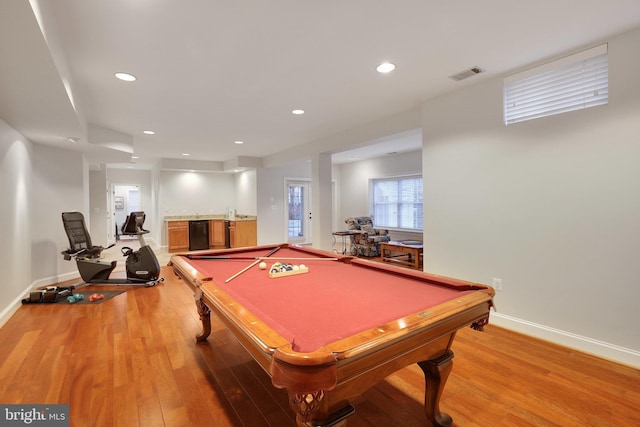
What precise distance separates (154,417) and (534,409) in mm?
2193

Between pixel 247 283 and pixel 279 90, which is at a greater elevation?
pixel 279 90

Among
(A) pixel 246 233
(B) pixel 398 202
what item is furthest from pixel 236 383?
(B) pixel 398 202

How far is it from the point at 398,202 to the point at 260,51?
6.03 meters

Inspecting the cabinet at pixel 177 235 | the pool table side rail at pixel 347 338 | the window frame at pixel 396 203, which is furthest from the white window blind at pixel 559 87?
the cabinet at pixel 177 235

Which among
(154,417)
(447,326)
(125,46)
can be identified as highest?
(125,46)

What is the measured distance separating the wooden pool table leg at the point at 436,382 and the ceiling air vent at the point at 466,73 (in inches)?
95.7

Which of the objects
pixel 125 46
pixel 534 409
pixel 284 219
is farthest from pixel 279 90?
pixel 284 219

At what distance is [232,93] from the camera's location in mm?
3250

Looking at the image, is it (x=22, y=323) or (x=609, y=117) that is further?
(x=22, y=323)

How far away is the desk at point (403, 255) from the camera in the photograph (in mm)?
5398

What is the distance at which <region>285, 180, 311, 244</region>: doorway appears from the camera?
27.8 ft

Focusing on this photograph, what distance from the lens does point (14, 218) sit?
3.53m

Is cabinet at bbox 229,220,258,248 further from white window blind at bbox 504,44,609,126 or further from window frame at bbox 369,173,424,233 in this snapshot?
white window blind at bbox 504,44,609,126

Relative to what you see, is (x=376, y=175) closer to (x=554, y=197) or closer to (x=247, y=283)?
(x=554, y=197)
